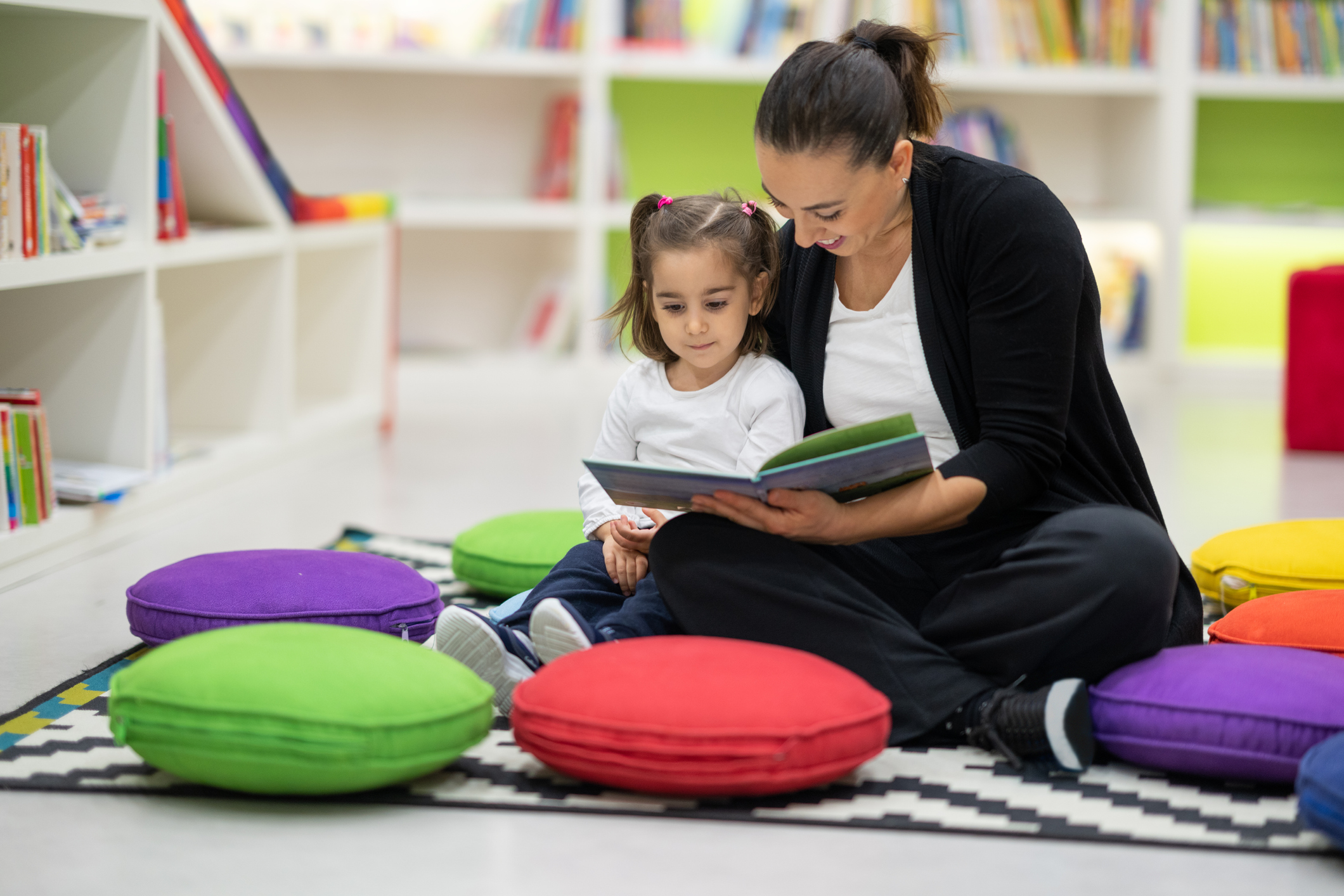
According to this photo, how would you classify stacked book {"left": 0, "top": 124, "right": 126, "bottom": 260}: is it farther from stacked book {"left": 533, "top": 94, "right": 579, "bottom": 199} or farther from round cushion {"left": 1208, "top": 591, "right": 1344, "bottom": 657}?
stacked book {"left": 533, "top": 94, "right": 579, "bottom": 199}

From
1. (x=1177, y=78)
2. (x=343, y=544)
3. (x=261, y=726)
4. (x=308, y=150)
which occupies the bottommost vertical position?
(x=343, y=544)

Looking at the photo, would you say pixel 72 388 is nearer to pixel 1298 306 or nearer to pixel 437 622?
pixel 437 622

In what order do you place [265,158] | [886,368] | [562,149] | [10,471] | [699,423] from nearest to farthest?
[886,368] → [699,423] → [10,471] → [265,158] → [562,149]

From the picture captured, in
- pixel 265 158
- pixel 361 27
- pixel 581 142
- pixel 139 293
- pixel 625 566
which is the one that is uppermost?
pixel 361 27

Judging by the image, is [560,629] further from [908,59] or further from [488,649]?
[908,59]

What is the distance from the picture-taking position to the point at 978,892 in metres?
1.08

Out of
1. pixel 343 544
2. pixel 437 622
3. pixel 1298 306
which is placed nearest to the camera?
pixel 437 622

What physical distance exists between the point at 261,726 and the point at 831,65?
31.2 inches

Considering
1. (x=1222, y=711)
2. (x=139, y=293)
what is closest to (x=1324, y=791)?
(x=1222, y=711)

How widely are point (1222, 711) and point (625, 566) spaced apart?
640mm

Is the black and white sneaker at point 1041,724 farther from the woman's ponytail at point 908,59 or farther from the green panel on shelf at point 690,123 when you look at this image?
the green panel on shelf at point 690,123

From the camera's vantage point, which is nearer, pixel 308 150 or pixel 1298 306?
pixel 1298 306

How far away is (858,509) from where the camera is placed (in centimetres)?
141

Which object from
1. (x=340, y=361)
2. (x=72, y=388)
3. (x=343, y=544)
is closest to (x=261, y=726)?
(x=343, y=544)
